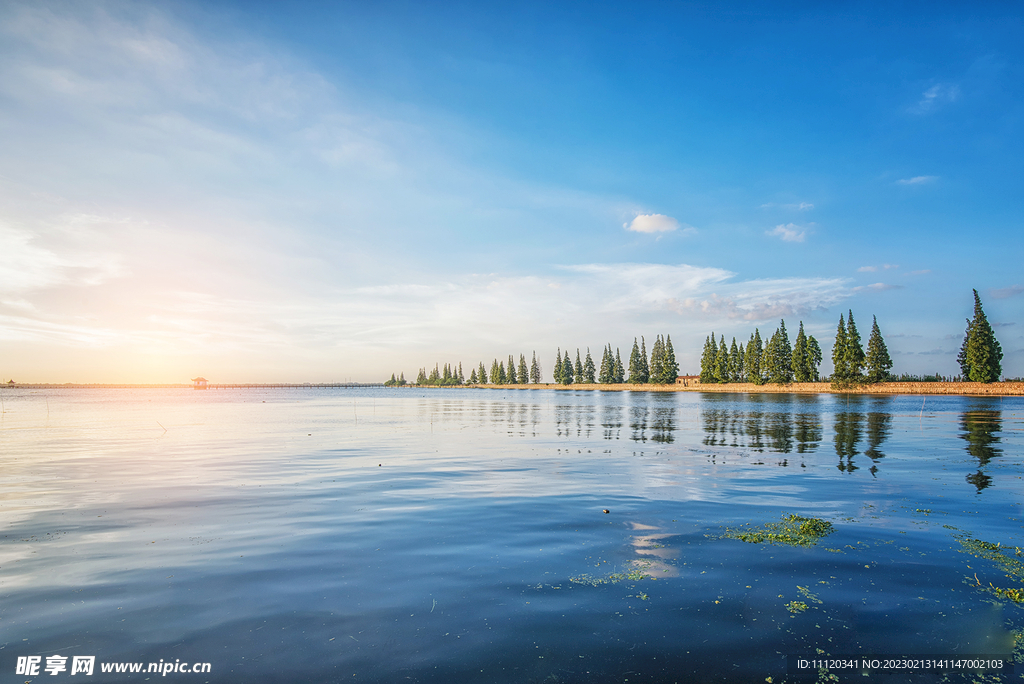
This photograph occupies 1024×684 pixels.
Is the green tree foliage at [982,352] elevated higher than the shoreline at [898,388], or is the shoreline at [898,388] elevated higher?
the green tree foliage at [982,352]

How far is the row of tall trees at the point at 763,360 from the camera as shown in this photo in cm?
14012

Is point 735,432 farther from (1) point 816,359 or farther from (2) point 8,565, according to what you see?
(1) point 816,359

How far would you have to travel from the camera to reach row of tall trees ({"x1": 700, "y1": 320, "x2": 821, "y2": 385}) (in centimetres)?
14012

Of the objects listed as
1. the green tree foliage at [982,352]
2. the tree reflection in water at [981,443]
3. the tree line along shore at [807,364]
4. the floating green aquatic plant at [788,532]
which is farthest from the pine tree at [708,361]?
the floating green aquatic plant at [788,532]

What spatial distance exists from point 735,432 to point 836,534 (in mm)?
27689

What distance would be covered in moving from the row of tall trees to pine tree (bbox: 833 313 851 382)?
407 inches

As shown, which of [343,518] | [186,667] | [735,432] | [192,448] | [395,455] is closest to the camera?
[186,667]

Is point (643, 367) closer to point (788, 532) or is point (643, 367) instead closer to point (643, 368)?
point (643, 368)

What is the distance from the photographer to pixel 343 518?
14.1m

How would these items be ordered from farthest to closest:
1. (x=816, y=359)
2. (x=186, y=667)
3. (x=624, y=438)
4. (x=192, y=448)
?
1. (x=816, y=359)
2. (x=624, y=438)
3. (x=192, y=448)
4. (x=186, y=667)

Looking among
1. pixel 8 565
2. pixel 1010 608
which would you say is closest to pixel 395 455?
pixel 8 565

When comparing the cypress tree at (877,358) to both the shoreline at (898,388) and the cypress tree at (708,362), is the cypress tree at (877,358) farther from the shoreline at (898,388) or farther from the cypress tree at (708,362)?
the cypress tree at (708,362)

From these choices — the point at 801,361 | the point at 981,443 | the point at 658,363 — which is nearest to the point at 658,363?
the point at 658,363

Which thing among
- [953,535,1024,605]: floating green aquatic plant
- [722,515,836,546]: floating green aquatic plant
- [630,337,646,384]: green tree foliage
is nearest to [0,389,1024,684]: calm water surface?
[953,535,1024,605]: floating green aquatic plant
